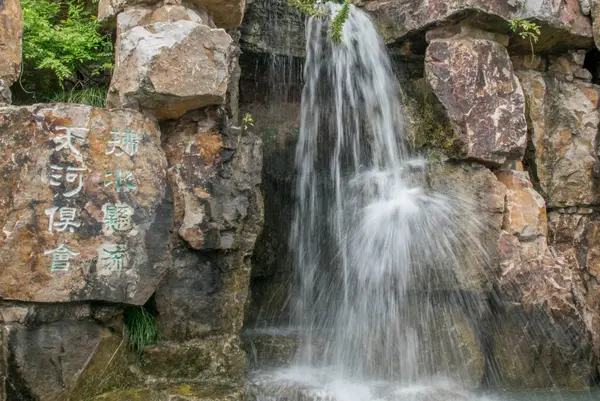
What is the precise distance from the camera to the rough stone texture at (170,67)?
13.8 feet

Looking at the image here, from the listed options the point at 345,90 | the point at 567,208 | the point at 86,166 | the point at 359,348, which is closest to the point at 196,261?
the point at 86,166

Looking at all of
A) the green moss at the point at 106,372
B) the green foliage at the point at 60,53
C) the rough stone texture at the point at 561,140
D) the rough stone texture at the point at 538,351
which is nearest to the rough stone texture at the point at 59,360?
the green moss at the point at 106,372

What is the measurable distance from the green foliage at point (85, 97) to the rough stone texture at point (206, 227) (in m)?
0.84

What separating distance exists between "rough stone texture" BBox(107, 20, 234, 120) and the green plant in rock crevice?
308 cm

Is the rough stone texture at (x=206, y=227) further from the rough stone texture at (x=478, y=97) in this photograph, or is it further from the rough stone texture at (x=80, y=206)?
the rough stone texture at (x=478, y=97)

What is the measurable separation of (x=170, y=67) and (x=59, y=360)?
225 centimetres

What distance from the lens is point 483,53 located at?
5723 mm

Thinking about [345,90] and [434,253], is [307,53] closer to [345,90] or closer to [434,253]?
[345,90]

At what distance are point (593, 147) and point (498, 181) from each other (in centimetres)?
154

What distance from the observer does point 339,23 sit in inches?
236

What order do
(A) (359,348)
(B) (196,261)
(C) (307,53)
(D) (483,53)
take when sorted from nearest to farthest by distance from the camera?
(B) (196,261), (A) (359,348), (D) (483,53), (C) (307,53)

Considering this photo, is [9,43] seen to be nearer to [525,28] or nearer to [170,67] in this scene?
[170,67]

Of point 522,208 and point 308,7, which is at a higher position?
point 308,7

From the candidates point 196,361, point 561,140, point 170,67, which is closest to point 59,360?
point 196,361
